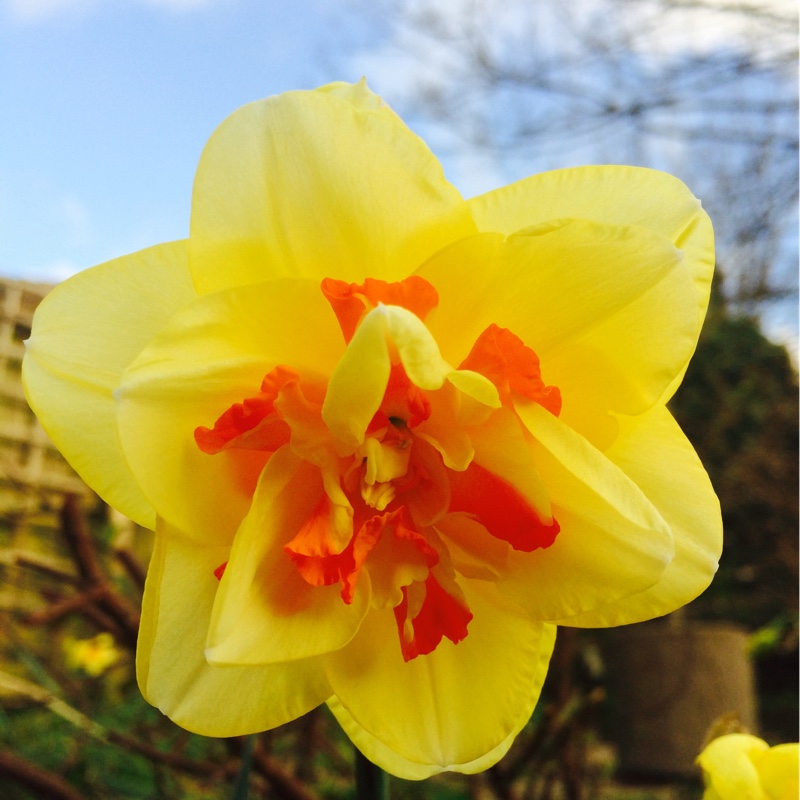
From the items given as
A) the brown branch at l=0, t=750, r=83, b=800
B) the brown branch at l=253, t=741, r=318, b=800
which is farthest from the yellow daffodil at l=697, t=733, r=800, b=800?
the brown branch at l=0, t=750, r=83, b=800

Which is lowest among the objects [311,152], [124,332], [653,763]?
[653,763]

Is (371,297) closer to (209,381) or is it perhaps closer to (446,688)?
(209,381)

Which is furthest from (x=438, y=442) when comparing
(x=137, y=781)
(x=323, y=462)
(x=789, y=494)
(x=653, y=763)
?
(x=789, y=494)

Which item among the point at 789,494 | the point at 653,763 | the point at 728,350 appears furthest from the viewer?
the point at 728,350

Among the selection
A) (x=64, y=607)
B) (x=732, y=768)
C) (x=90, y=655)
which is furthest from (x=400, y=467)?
(x=90, y=655)

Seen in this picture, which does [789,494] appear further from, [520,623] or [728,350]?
[520,623]

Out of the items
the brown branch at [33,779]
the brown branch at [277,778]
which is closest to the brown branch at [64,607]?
the brown branch at [33,779]
